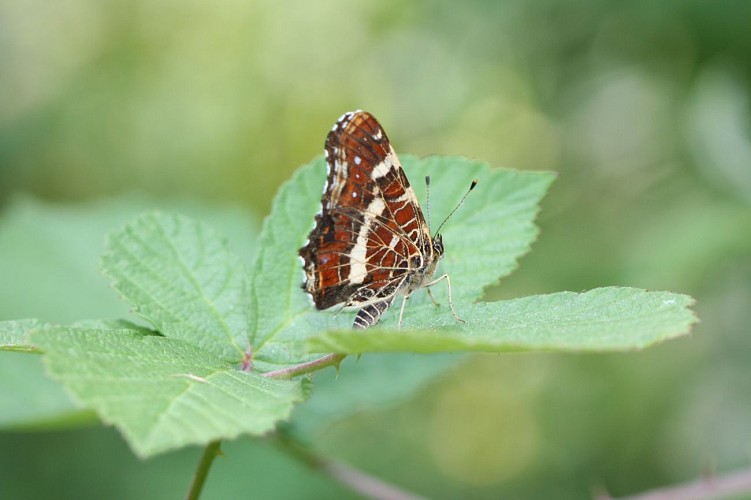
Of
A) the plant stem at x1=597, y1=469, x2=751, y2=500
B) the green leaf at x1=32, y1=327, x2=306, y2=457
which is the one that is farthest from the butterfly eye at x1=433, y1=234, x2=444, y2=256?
the plant stem at x1=597, y1=469, x2=751, y2=500

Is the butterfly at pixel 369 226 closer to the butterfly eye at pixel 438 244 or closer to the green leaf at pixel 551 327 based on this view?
the butterfly eye at pixel 438 244

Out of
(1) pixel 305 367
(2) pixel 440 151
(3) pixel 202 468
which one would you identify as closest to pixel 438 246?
(1) pixel 305 367

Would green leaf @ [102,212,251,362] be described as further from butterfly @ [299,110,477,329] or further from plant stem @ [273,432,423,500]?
plant stem @ [273,432,423,500]

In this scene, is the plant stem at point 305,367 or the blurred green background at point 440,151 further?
the blurred green background at point 440,151

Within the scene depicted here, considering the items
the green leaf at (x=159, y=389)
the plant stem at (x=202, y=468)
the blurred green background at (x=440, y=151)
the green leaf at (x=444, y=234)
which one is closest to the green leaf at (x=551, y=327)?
the green leaf at (x=159, y=389)

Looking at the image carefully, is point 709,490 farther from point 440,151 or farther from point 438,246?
point 440,151
